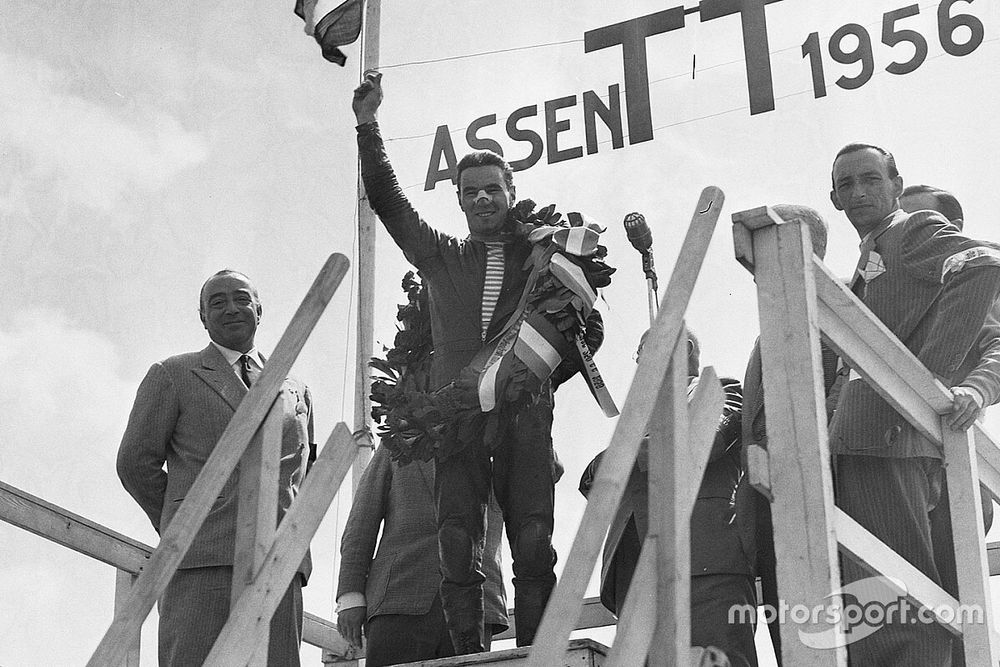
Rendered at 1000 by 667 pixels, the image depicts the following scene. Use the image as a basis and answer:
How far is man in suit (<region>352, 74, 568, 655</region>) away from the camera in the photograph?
4102 mm

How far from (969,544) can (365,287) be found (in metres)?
4.77

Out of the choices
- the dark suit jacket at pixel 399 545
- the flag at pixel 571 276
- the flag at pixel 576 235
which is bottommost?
the dark suit jacket at pixel 399 545

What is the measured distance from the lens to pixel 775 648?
4.16 m

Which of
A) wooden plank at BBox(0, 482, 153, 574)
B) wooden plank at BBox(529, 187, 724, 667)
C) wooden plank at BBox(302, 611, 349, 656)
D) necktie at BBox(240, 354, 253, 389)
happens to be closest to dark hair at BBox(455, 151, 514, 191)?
necktie at BBox(240, 354, 253, 389)

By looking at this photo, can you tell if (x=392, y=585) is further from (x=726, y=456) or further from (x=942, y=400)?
(x=942, y=400)

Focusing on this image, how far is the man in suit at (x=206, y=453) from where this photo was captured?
409cm

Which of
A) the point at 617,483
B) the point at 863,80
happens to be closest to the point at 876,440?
the point at 617,483

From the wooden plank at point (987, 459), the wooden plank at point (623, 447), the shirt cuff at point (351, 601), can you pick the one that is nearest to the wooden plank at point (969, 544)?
the wooden plank at point (987, 459)

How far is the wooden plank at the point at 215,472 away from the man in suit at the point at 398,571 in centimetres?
127

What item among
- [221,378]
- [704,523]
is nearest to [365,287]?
[221,378]

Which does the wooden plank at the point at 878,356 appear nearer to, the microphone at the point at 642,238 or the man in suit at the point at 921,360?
the man in suit at the point at 921,360

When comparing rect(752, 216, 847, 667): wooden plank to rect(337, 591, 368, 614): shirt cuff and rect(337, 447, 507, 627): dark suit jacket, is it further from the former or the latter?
rect(337, 591, 368, 614): shirt cuff

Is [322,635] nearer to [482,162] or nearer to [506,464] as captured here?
[506,464]

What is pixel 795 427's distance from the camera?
293 centimetres
